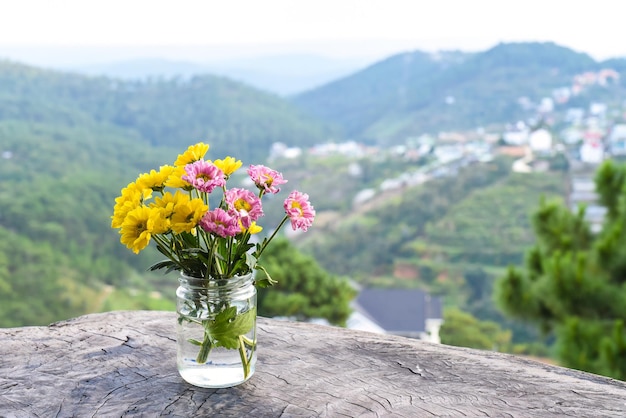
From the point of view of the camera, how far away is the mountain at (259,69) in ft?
42.8

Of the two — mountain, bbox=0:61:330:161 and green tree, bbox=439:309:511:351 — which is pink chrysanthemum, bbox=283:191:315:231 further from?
mountain, bbox=0:61:330:161

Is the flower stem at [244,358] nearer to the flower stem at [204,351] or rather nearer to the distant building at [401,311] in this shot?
the flower stem at [204,351]

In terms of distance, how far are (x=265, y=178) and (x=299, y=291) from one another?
3.39m

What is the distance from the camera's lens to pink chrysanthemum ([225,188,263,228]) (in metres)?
0.86

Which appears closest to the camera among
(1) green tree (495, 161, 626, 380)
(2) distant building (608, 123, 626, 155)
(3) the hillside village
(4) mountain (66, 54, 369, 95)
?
(1) green tree (495, 161, 626, 380)

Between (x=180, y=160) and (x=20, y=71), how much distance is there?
1246cm

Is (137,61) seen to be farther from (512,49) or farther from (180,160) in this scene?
(180,160)

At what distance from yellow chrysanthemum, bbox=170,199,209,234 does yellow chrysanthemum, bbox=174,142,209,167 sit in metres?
A: 0.09

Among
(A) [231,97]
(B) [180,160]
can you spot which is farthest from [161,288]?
(B) [180,160]

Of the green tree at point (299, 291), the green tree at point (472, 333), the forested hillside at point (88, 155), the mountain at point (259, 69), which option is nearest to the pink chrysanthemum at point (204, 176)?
the green tree at point (299, 291)

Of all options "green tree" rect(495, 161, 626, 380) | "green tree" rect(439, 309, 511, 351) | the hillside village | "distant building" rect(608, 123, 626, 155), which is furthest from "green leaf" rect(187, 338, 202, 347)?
"distant building" rect(608, 123, 626, 155)

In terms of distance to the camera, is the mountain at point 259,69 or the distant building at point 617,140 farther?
the mountain at point 259,69

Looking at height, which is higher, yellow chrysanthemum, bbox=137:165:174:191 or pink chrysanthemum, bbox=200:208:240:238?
yellow chrysanthemum, bbox=137:165:174:191

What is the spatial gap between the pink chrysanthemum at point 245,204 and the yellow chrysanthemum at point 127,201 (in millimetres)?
117
